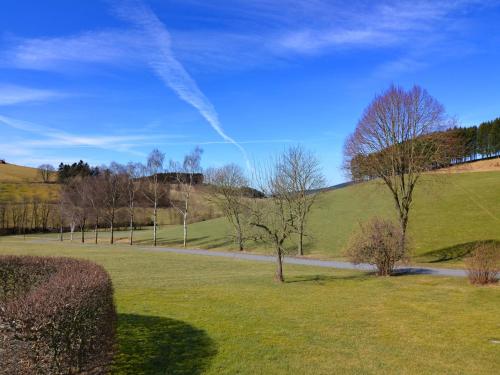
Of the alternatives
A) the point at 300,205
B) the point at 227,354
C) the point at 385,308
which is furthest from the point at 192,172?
the point at 227,354

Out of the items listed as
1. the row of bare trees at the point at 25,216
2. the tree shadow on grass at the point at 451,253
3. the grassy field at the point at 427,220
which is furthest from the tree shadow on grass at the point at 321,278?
the row of bare trees at the point at 25,216

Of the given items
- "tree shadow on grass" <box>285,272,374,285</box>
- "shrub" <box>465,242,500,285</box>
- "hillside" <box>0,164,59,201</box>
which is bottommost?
"tree shadow on grass" <box>285,272,374,285</box>

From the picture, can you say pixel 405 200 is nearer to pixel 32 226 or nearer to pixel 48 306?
pixel 48 306

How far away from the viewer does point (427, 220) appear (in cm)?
4709

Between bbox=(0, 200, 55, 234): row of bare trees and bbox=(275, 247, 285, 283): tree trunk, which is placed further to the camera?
bbox=(0, 200, 55, 234): row of bare trees

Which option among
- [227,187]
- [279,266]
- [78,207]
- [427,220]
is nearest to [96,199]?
[78,207]

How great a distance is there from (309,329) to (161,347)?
160 inches

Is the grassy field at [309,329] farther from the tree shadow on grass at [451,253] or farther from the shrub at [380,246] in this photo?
the tree shadow on grass at [451,253]

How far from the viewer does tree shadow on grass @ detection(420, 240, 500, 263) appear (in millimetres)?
33594

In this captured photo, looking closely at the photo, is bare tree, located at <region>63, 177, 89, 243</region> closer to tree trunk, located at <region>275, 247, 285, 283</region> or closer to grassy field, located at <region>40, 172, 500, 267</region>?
grassy field, located at <region>40, 172, 500, 267</region>

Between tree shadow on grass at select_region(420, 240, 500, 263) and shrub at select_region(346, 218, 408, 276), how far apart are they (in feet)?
36.4

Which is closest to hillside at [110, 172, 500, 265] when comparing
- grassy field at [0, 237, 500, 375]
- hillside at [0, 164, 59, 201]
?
grassy field at [0, 237, 500, 375]

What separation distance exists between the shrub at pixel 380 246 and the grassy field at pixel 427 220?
388 centimetres

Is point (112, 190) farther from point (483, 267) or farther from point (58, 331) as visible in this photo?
point (58, 331)
